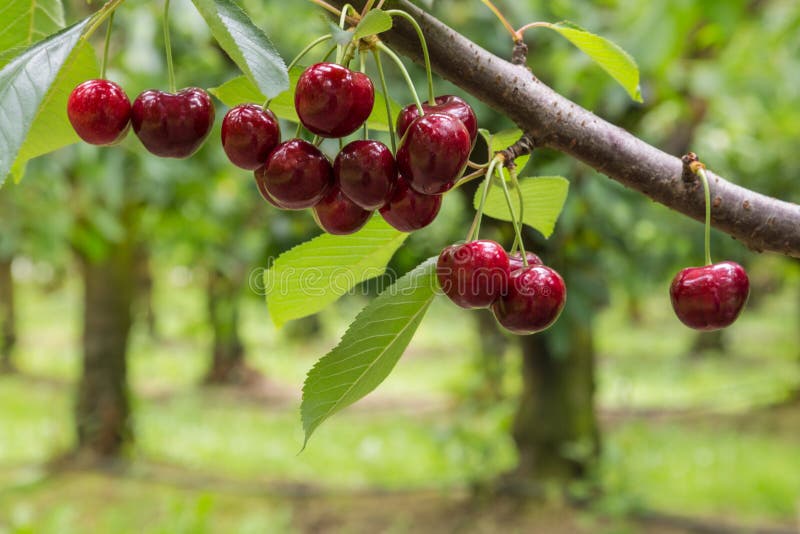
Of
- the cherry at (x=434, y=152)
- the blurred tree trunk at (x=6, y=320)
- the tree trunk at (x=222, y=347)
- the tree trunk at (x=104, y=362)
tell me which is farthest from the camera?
the blurred tree trunk at (x=6, y=320)

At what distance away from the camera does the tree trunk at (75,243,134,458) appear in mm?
5547

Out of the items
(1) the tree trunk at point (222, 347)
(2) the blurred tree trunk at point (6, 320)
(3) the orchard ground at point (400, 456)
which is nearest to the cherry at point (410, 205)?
(3) the orchard ground at point (400, 456)

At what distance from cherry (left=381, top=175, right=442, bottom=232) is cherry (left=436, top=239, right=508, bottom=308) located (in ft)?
0.15

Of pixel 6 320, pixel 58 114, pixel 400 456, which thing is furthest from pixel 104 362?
pixel 6 320

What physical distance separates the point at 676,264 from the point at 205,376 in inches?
347

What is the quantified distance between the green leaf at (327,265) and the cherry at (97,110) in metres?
0.22

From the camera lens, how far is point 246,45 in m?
0.57

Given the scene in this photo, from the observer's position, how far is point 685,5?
2277 millimetres

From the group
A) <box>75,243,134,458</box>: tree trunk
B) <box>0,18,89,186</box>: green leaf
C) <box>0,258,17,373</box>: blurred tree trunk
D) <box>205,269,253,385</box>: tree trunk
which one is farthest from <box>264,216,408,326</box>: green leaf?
<box>0,258,17,373</box>: blurred tree trunk

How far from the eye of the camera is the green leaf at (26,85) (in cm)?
54

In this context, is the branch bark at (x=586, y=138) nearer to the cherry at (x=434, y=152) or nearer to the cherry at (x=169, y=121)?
the cherry at (x=434, y=152)

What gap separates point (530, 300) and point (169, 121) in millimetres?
387

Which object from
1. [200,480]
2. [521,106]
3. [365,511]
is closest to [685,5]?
[521,106]

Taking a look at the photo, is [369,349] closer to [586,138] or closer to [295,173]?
[295,173]
